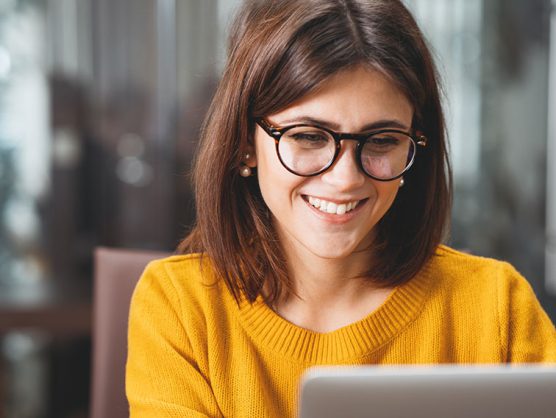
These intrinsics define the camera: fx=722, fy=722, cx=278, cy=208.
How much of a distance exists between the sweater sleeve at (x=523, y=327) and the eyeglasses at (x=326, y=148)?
0.32 meters

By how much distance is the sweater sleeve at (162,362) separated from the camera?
1114 mm

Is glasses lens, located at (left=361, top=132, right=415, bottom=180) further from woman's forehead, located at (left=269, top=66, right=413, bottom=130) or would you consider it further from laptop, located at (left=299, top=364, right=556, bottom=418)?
laptop, located at (left=299, top=364, right=556, bottom=418)

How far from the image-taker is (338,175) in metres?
1.04

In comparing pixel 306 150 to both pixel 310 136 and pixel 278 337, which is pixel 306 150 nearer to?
pixel 310 136

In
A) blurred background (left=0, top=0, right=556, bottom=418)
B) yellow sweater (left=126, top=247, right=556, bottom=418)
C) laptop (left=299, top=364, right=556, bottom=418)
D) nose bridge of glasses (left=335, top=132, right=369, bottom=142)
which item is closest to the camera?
laptop (left=299, top=364, right=556, bottom=418)

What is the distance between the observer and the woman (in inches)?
41.3

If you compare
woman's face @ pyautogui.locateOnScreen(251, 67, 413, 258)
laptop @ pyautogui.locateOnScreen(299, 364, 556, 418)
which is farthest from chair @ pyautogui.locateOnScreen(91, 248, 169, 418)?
laptop @ pyautogui.locateOnScreen(299, 364, 556, 418)

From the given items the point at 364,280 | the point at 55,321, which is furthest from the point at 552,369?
the point at 55,321

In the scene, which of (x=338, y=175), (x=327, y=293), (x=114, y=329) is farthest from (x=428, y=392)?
(x=114, y=329)

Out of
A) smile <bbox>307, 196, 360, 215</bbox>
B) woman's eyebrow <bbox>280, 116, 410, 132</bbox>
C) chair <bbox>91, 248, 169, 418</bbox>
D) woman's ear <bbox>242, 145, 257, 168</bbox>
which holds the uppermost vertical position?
woman's eyebrow <bbox>280, 116, 410, 132</bbox>

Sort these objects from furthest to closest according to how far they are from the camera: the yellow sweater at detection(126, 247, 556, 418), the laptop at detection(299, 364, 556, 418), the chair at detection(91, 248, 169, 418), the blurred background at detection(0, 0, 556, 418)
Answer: the blurred background at detection(0, 0, 556, 418) → the chair at detection(91, 248, 169, 418) → the yellow sweater at detection(126, 247, 556, 418) → the laptop at detection(299, 364, 556, 418)

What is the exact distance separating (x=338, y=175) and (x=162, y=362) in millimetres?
416

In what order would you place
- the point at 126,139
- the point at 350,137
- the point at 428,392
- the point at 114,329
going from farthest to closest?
the point at 126,139
the point at 114,329
the point at 350,137
the point at 428,392

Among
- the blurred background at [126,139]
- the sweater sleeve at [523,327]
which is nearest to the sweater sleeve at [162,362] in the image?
the sweater sleeve at [523,327]
